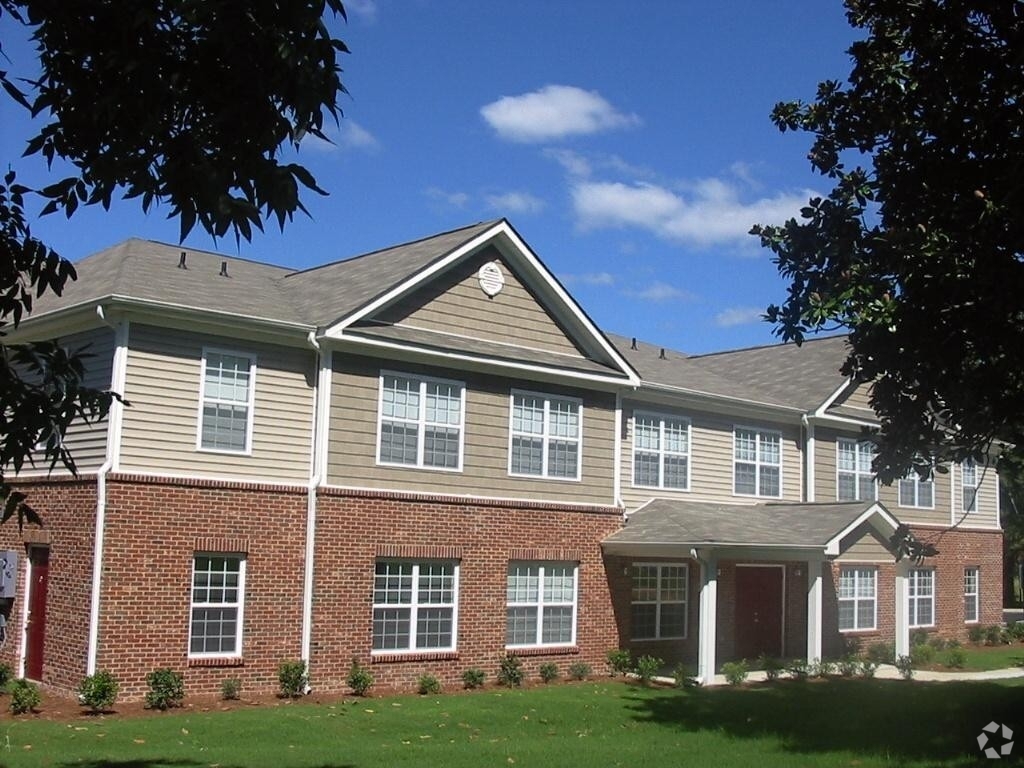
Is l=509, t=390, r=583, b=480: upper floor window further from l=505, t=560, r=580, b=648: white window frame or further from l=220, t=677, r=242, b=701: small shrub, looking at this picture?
l=220, t=677, r=242, b=701: small shrub

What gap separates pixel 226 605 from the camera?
18.8 m

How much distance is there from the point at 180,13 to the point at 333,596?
1507cm

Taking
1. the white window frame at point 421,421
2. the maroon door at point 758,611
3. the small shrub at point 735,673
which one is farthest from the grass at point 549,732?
the maroon door at point 758,611

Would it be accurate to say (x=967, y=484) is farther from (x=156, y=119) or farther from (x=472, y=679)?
(x=156, y=119)

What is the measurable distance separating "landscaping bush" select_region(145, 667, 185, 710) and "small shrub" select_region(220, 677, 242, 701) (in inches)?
31.6

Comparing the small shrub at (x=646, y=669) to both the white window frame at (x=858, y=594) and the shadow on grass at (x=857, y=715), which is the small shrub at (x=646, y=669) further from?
the white window frame at (x=858, y=594)

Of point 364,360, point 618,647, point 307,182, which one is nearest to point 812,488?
point 618,647

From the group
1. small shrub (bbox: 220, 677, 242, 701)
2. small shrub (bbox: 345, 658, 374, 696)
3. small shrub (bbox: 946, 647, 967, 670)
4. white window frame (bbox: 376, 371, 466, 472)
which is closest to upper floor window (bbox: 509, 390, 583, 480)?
white window frame (bbox: 376, 371, 466, 472)

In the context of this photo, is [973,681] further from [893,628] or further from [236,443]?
[236,443]

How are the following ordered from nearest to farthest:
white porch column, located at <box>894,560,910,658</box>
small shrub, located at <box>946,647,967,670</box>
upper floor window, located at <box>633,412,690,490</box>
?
upper floor window, located at <box>633,412,690,490</box> < white porch column, located at <box>894,560,910,658</box> < small shrub, located at <box>946,647,967,670</box>

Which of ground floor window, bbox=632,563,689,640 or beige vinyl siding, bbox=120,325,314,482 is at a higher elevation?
beige vinyl siding, bbox=120,325,314,482

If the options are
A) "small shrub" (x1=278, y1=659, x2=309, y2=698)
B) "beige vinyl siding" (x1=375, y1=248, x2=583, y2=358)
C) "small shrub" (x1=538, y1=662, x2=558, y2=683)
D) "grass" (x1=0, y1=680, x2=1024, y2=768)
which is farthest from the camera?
"small shrub" (x1=538, y1=662, x2=558, y2=683)

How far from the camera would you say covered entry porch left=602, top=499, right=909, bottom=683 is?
2338 centimetres

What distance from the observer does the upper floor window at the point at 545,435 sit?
22734mm
